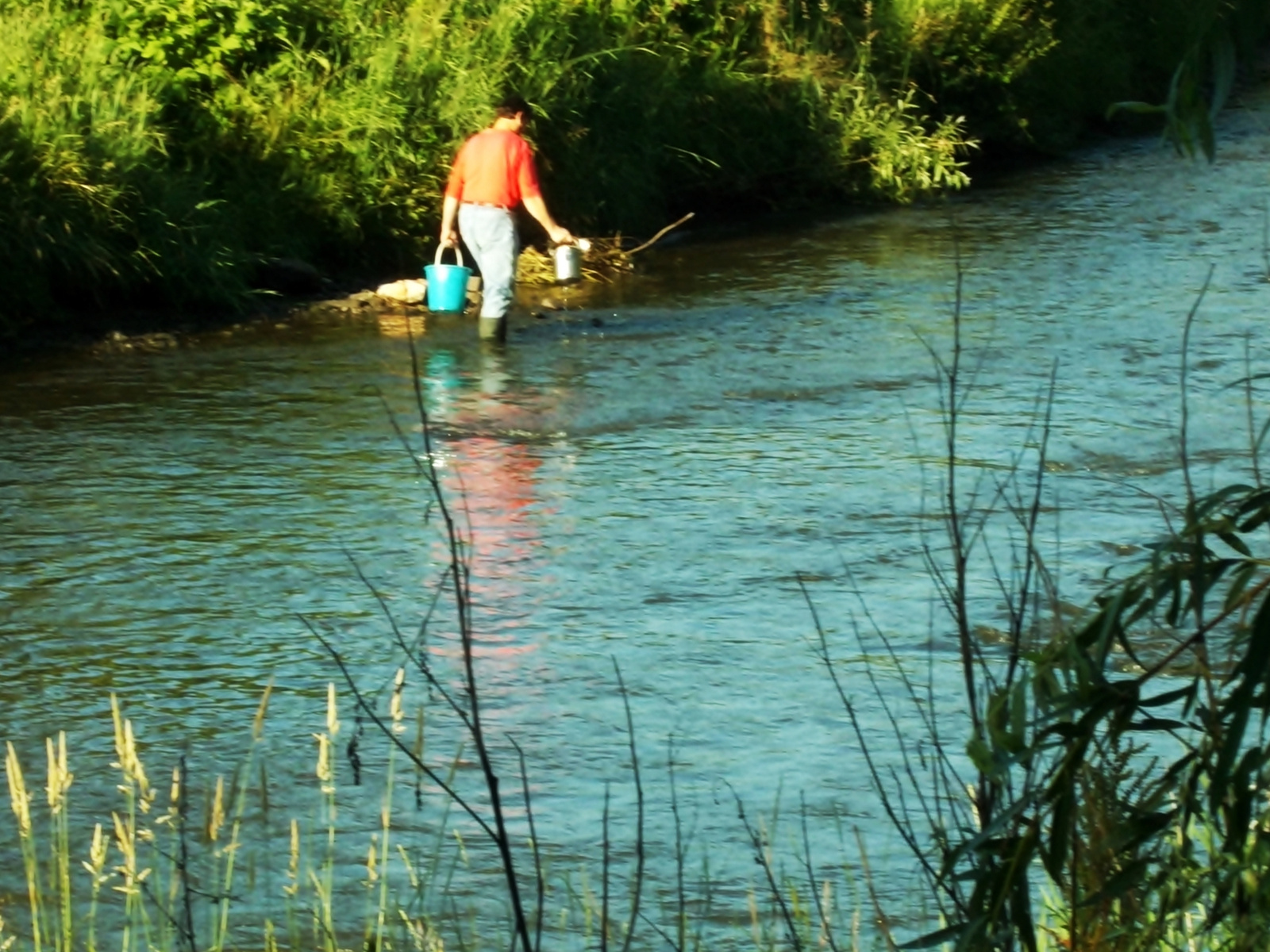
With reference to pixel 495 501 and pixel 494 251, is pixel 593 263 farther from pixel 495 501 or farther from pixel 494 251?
pixel 495 501

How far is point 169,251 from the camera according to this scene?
14.1 meters

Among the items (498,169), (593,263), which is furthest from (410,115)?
(498,169)

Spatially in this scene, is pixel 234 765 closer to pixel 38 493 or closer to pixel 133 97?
pixel 38 493

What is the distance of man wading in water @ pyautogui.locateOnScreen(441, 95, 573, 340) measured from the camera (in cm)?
1381

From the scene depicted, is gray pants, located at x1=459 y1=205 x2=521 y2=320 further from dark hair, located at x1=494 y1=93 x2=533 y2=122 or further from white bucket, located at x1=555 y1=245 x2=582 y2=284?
white bucket, located at x1=555 y1=245 x2=582 y2=284

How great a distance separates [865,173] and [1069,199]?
1.79m

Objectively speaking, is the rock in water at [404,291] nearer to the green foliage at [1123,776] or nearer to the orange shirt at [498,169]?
the orange shirt at [498,169]

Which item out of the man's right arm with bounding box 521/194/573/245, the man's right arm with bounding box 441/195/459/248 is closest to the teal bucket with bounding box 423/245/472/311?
the man's right arm with bounding box 441/195/459/248

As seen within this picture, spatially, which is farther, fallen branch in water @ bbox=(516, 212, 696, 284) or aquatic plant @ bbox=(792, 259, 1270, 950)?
fallen branch in water @ bbox=(516, 212, 696, 284)

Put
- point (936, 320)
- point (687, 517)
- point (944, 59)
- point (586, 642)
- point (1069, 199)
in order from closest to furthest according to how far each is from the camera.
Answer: point (586, 642) → point (687, 517) → point (936, 320) → point (1069, 199) → point (944, 59)

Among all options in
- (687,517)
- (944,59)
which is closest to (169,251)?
(687,517)

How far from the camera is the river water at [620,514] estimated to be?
20.9 feet

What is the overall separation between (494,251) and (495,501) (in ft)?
14.6

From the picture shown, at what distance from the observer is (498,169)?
13.8 m
